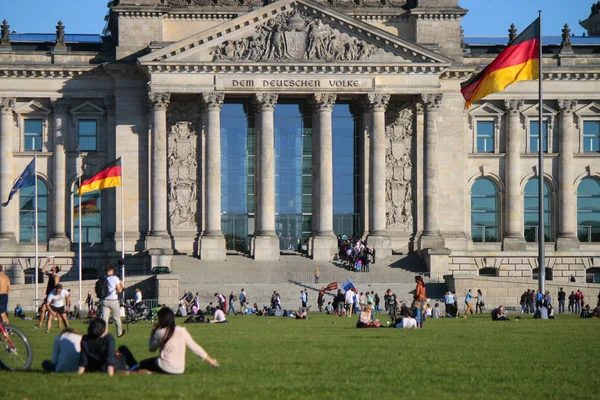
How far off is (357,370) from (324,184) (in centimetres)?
6202

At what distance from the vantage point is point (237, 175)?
94500mm

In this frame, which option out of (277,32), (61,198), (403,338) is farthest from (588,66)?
(403,338)

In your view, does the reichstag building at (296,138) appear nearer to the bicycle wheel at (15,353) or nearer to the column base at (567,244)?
the column base at (567,244)

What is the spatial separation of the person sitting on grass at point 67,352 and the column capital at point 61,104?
222 feet

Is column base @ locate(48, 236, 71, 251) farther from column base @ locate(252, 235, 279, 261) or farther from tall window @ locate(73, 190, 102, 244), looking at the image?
column base @ locate(252, 235, 279, 261)

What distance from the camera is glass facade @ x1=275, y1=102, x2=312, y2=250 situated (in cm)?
9438

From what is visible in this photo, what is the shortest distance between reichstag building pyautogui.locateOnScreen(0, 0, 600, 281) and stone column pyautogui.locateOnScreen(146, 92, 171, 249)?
121 millimetres

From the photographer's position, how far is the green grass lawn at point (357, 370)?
2411 cm

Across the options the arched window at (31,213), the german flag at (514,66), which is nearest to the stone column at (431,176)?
the arched window at (31,213)

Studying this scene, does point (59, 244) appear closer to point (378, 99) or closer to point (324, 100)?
point (324, 100)

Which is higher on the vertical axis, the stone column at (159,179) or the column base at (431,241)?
the stone column at (159,179)

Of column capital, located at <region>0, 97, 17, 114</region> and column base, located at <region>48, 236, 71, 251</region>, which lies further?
column capital, located at <region>0, 97, 17, 114</region>

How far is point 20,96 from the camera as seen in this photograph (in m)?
92.9

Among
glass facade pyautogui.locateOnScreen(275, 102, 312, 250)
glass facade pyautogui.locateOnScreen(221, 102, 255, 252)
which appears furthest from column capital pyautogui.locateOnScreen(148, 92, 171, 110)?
glass facade pyautogui.locateOnScreen(275, 102, 312, 250)
